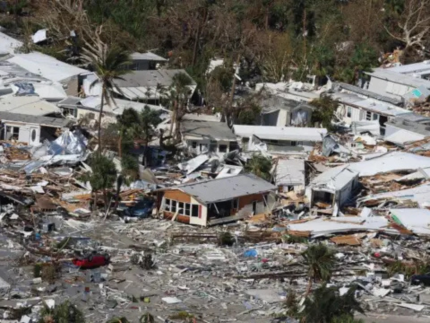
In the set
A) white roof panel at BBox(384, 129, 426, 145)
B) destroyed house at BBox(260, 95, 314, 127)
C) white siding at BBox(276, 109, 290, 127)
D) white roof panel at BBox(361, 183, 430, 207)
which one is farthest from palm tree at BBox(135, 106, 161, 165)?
white roof panel at BBox(384, 129, 426, 145)

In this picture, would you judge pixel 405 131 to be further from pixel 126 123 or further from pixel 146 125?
pixel 126 123

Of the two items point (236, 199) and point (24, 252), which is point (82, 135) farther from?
point (24, 252)

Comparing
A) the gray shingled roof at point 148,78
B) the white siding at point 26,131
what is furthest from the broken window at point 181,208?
the gray shingled roof at point 148,78

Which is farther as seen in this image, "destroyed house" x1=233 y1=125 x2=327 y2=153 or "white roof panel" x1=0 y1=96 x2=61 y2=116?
"white roof panel" x1=0 y1=96 x2=61 y2=116

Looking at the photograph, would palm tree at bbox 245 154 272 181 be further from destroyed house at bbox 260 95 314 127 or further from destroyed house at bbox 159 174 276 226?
destroyed house at bbox 260 95 314 127

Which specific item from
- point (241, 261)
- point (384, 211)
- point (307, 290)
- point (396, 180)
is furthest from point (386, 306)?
point (396, 180)

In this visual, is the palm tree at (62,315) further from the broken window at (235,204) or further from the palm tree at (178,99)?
the palm tree at (178,99)
